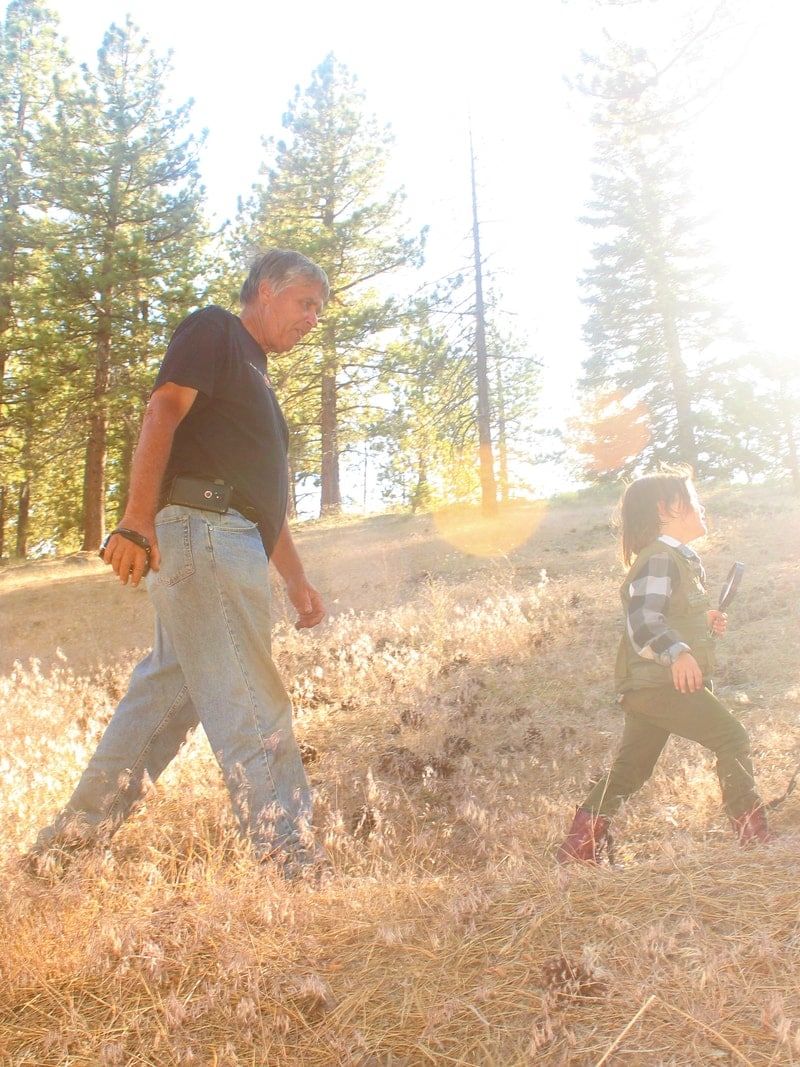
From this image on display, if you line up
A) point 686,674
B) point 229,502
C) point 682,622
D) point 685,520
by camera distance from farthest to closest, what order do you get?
point 685,520, point 682,622, point 686,674, point 229,502

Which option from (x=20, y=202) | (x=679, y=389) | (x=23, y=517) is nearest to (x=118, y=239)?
(x=20, y=202)

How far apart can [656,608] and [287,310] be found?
6.49 ft

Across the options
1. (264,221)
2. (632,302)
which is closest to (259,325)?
(264,221)

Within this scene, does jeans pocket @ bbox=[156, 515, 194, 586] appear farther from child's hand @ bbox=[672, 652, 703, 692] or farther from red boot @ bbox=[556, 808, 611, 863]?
child's hand @ bbox=[672, 652, 703, 692]

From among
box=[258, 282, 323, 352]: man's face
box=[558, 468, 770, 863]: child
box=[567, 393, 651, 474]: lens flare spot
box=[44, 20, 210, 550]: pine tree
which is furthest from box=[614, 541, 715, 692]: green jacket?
box=[567, 393, 651, 474]: lens flare spot

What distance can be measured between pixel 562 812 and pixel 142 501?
2506 millimetres

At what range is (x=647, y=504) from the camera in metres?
3.77

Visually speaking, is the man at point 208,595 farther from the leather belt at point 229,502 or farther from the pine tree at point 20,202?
the pine tree at point 20,202

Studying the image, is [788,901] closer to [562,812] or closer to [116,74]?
[562,812]

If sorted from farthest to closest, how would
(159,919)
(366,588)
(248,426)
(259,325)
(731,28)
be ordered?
(366,588) → (731,28) → (259,325) → (248,426) → (159,919)

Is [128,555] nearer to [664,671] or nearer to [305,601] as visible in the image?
[305,601]

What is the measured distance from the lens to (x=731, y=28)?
690cm

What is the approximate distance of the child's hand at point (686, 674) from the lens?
3.22 meters

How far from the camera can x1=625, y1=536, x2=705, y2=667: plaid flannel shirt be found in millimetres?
3311
